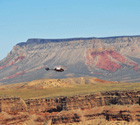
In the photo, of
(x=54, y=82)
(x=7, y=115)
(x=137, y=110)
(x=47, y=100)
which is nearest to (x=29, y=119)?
(x=7, y=115)

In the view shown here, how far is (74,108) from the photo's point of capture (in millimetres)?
118312

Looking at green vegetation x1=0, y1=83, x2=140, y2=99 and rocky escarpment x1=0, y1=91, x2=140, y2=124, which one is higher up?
green vegetation x1=0, y1=83, x2=140, y2=99

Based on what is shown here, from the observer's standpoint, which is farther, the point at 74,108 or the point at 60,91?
the point at 60,91

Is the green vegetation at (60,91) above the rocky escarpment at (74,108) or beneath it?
above

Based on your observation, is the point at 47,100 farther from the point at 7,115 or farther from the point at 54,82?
the point at 54,82

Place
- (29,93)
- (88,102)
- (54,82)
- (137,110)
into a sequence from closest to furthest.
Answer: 1. (137,110)
2. (88,102)
3. (29,93)
4. (54,82)

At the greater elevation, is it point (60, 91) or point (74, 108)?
point (60, 91)

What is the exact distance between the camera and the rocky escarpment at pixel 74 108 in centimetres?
10531

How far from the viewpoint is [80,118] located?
109 meters

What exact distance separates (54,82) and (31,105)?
6302 cm

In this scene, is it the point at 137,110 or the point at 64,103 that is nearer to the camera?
the point at 137,110

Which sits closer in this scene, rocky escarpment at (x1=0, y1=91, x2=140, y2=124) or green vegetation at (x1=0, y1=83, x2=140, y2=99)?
rocky escarpment at (x1=0, y1=91, x2=140, y2=124)

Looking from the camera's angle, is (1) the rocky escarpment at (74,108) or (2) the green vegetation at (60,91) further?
(2) the green vegetation at (60,91)

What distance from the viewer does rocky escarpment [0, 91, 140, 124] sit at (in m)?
105
